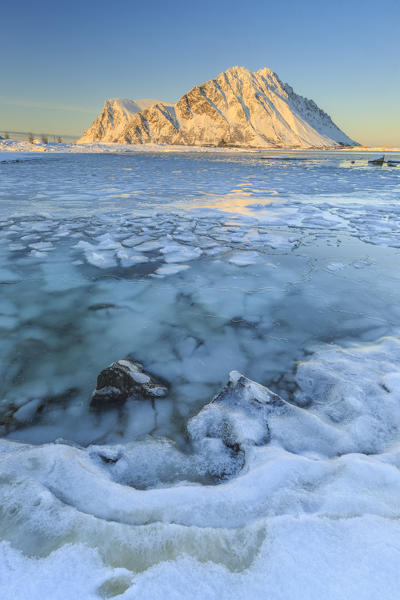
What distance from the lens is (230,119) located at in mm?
170125

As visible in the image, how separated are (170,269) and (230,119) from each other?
195 metres

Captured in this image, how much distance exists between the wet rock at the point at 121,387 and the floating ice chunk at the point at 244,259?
7.44ft

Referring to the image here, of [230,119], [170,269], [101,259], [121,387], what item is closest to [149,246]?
[101,259]

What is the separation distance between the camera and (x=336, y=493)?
1089 millimetres

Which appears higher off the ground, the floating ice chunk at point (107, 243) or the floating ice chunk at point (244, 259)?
the floating ice chunk at point (107, 243)

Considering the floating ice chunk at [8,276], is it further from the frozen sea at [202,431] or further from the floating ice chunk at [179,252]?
the floating ice chunk at [179,252]

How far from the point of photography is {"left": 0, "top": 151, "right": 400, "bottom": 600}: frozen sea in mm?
830

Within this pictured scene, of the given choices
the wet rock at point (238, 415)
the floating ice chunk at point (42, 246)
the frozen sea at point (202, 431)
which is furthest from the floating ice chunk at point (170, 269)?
the wet rock at point (238, 415)

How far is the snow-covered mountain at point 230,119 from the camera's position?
6417 inches

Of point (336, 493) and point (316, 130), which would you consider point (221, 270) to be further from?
point (316, 130)

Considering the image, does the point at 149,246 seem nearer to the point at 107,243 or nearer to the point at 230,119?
the point at 107,243

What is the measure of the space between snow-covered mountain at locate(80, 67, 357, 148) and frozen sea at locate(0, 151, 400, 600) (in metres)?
170

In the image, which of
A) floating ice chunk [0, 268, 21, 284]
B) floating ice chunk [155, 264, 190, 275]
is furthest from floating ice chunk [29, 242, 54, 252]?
floating ice chunk [155, 264, 190, 275]

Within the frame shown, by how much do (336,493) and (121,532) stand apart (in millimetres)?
747
